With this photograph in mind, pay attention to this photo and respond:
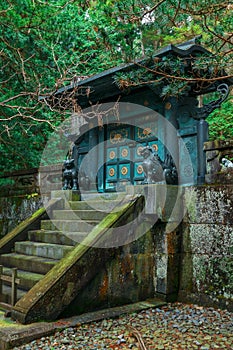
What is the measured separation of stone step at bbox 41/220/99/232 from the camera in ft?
21.4

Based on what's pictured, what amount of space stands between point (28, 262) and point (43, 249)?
1.18 feet

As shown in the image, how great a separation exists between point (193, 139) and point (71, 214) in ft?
9.92

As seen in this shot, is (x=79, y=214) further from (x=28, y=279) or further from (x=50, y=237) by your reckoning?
(x=28, y=279)

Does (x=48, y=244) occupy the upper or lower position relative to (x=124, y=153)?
lower

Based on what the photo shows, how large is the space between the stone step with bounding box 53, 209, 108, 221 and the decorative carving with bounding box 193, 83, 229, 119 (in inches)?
113

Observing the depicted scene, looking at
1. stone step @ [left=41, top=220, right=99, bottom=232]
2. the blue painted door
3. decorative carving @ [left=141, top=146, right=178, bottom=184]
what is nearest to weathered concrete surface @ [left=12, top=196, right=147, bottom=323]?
stone step @ [left=41, top=220, right=99, bottom=232]

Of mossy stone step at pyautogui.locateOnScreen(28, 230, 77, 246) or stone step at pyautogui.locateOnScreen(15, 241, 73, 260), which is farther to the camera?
mossy stone step at pyautogui.locateOnScreen(28, 230, 77, 246)

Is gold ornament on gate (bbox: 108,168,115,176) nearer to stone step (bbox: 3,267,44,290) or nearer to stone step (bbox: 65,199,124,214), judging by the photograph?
stone step (bbox: 65,199,124,214)

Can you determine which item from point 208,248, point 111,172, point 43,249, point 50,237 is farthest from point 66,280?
point 111,172

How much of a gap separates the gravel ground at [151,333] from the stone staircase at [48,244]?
4.43ft

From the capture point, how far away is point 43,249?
6.32 m

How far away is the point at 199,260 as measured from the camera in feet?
20.2

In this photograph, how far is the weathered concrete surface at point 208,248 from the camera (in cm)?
580

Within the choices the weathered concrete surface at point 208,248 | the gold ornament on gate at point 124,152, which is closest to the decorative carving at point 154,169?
the weathered concrete surface at point 208,248
